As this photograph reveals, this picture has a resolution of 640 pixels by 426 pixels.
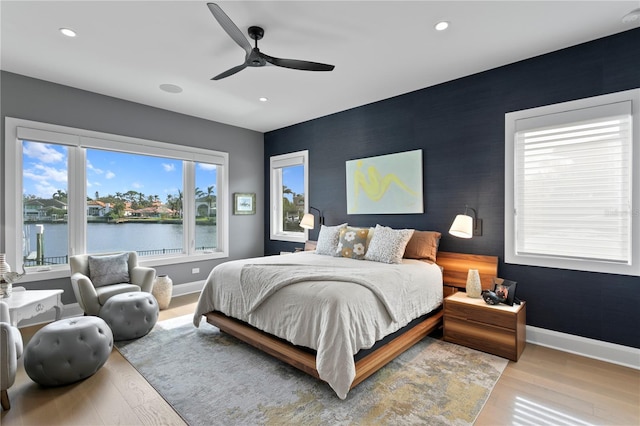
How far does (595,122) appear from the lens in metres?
2.77

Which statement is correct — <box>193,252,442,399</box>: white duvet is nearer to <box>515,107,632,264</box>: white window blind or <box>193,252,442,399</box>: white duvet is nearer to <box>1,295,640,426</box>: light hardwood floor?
<box>1,295,640,426</box>: light hardwood floor

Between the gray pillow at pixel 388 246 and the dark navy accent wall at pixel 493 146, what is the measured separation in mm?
578

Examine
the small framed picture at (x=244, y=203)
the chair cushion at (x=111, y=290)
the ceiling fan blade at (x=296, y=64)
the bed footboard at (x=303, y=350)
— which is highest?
the ceiling fan blade at (x=296, y=64)

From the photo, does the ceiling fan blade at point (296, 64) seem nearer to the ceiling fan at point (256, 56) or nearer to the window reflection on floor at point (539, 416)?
the ceiling fan at point (256, 56)

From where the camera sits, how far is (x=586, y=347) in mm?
2791

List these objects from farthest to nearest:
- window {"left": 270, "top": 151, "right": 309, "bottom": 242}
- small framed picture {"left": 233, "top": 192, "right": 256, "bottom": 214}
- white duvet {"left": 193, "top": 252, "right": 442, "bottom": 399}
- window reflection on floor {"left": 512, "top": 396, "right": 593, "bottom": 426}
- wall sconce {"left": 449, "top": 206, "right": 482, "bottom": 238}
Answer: small framed picture {"left": 233, "top": 192, "right": 256, "bottom": 214}, window {"left": 270, "top": 151, "right": 309, "bottom": 242}, wall sconce {"left": 449, "top": 206, "right": 482, "bottom": 238}, white duvet {"left": 193, "top": 252, "right": 442, "bottom": 399}, window reflection on floor {"left": 512, "top": 396, "right": 593, "bottom": 426}

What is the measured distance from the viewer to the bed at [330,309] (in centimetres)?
213

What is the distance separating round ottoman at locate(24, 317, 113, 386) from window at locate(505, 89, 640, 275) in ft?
12.7

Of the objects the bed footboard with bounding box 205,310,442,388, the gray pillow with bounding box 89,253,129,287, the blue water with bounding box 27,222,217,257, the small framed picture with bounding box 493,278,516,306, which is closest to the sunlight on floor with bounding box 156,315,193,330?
the bed footboard with bounding box 205,310,442,388

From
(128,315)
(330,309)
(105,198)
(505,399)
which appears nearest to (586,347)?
(505,399)

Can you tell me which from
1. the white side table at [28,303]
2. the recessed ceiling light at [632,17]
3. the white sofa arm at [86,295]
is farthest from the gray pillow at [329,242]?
the recessed ceiling light at [632,17]

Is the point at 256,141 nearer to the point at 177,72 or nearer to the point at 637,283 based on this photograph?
the point at 177,72

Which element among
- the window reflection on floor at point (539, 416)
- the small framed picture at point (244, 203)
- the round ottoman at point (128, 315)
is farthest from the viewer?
the small framed picture at point (244, 203)

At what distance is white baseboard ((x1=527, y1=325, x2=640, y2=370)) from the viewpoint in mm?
2596
